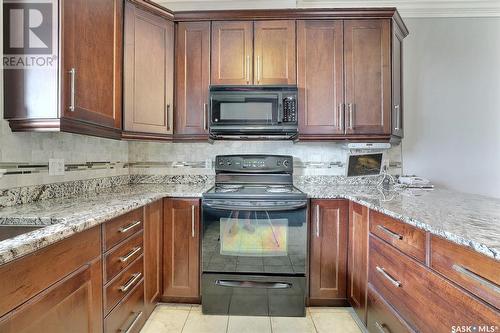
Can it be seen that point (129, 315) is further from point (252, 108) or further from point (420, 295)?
point (252, 108)

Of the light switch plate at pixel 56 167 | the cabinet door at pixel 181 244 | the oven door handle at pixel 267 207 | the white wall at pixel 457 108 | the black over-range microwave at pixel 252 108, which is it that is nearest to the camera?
the light switch plate at pixel 56 167

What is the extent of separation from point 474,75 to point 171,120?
2.82m

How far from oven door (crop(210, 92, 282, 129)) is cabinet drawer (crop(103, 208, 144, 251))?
0.91m

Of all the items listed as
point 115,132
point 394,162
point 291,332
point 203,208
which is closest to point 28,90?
point 115,132

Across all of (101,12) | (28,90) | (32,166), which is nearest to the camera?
(28,90)

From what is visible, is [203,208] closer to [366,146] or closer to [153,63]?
[153,63]

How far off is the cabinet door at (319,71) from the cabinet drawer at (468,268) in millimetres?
1312

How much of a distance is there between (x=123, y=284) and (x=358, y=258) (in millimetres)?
1435

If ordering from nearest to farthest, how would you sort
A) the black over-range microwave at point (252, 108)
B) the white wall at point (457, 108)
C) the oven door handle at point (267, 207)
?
the oven door handle at point (267, 207) < the black over-range microwave at point (252, 108) < the white wall at point (457, 108)

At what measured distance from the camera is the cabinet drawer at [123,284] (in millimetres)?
1272

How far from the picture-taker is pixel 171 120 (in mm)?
2195

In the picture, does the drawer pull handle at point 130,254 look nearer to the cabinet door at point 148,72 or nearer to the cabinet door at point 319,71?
the cabinet door at point 148,72

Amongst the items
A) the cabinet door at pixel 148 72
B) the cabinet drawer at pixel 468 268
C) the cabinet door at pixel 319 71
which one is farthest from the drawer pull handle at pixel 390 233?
the cabinet door at pixel 148 72

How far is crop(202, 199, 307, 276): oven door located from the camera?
6.07 feet
